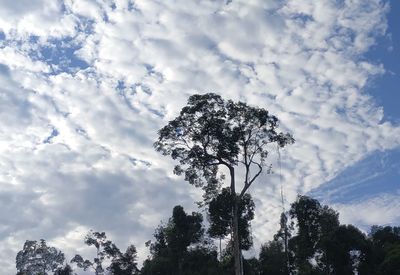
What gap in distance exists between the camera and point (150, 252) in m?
73.4

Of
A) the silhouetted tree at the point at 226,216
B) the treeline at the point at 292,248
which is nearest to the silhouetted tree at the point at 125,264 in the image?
the treeline at the point at 292,248

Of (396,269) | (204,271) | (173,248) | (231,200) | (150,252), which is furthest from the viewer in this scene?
(150,252)

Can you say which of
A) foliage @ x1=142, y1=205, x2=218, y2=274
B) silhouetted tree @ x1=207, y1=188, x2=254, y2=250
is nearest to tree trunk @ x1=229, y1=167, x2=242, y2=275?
silhouetted tree @ x1=207, y1=188, x2=254, y2=250

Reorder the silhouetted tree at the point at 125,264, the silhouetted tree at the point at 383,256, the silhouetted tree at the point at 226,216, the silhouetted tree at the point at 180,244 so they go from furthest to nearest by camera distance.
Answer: the silhouetted tree at the point at 125,264, the silhouetted tree at the point at 180,244, the silhouetted tree at the point at 383,256, the silhouetted tree at the point at 226,216

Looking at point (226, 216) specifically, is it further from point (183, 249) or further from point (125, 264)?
point (125, 264)

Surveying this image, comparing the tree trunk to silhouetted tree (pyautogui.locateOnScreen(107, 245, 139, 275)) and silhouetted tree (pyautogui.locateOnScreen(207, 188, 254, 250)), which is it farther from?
silhouetted tree (pyautogui.locateOnScreen(107, 245, 139, 275))

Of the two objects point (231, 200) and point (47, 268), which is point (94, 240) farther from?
point (231, 200)

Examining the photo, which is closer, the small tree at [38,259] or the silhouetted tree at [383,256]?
the silhouetted tree at [383,256]

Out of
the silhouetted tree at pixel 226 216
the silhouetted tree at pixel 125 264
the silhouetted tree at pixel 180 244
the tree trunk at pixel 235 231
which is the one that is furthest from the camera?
the silhouetted tree at pixel 125 264

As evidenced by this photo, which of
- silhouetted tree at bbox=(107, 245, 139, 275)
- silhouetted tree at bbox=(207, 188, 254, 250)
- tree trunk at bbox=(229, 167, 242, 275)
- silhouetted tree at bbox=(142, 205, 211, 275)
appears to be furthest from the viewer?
silhouetted tree at bbox=(107, 245, 139, 275)

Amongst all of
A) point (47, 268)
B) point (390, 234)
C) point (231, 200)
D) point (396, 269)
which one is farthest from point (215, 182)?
point (47, 268)

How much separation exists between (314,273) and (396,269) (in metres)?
8.76

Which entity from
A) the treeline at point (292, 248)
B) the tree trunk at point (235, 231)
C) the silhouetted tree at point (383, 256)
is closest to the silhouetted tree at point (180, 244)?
the treeline at point (292, 248)

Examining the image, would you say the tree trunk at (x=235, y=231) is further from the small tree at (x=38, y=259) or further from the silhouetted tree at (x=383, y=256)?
the small tree at (x=38, y=259)
